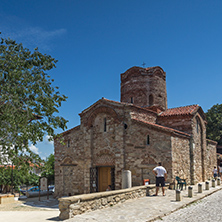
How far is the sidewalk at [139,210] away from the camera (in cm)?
772

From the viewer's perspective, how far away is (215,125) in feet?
109

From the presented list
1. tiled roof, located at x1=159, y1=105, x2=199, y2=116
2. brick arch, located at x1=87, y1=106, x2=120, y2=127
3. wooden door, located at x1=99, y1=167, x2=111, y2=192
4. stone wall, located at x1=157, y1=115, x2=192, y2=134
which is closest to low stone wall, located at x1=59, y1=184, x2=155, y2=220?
wooden door, located at x1=99, y1=167, x2=111, y2=192

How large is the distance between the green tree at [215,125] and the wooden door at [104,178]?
1951 cm

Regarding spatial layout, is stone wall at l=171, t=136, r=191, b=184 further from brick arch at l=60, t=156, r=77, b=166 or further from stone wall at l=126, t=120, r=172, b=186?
brick arch at l=60, t=156, r=77, b=166

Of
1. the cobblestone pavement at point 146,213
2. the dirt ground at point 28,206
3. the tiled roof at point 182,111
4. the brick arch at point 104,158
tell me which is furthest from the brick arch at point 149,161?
the dirt ground at point 28,206

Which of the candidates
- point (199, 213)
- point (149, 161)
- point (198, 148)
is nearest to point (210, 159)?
point (198, 148)

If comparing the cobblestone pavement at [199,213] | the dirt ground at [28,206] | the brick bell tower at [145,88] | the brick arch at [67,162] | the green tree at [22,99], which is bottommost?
the dirt ground at [28,206]

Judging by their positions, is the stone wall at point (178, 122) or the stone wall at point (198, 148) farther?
the stone wall at point (178, 122)

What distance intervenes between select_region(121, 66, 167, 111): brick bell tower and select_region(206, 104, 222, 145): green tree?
41.7 feet

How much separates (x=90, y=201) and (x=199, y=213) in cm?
393

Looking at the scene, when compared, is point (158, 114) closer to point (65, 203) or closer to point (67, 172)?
point (67, 172)

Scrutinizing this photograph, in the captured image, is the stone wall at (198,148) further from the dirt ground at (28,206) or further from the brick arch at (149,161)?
the dirt ground at (28,206)

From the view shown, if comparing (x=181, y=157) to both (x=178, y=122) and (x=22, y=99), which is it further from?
(x=22, y=99)

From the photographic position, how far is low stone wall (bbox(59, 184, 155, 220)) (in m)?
7.75
